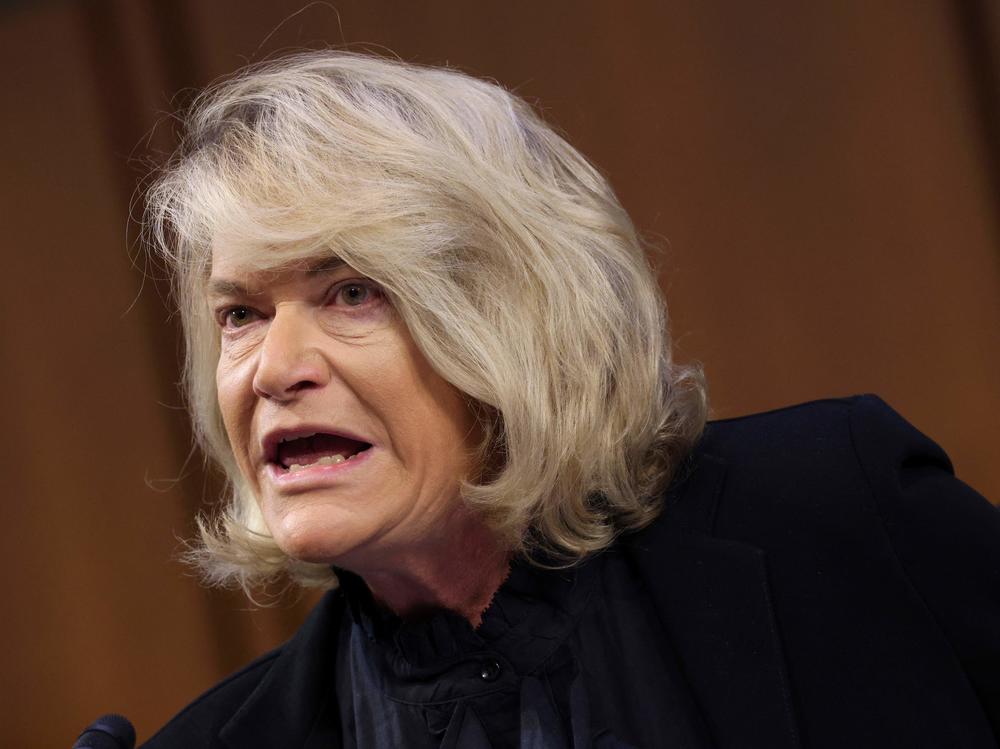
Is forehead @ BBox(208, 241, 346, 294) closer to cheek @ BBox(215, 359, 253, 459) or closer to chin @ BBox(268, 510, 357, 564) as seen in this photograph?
cheek @ BBox(215, 359, 253, 459)

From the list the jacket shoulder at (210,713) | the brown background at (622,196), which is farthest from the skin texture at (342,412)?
the brown background at (622,196)

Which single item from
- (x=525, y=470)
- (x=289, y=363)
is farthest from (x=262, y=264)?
(x=525, y=470)

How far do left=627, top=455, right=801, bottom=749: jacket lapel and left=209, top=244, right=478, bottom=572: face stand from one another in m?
0.24

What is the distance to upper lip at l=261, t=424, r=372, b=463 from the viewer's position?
1.26m

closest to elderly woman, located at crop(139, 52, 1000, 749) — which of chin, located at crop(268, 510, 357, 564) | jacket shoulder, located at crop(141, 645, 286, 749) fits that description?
chin, located at crop(268, 510, 357, 564)

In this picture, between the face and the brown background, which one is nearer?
the face

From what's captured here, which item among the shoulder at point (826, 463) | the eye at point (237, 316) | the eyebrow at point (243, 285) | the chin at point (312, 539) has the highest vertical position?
the eyebrow at point (243, 285)

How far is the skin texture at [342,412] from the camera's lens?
4.12ft

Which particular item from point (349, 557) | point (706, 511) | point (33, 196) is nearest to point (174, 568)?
point (33, 196)

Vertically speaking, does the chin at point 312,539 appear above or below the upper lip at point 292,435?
below

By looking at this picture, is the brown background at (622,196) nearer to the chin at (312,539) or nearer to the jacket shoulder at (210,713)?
the jacket shoulder at (210,713)

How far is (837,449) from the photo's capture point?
53.9 inches

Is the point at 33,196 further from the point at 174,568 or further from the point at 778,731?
the point at 778,731

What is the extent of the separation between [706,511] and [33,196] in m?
1.48
